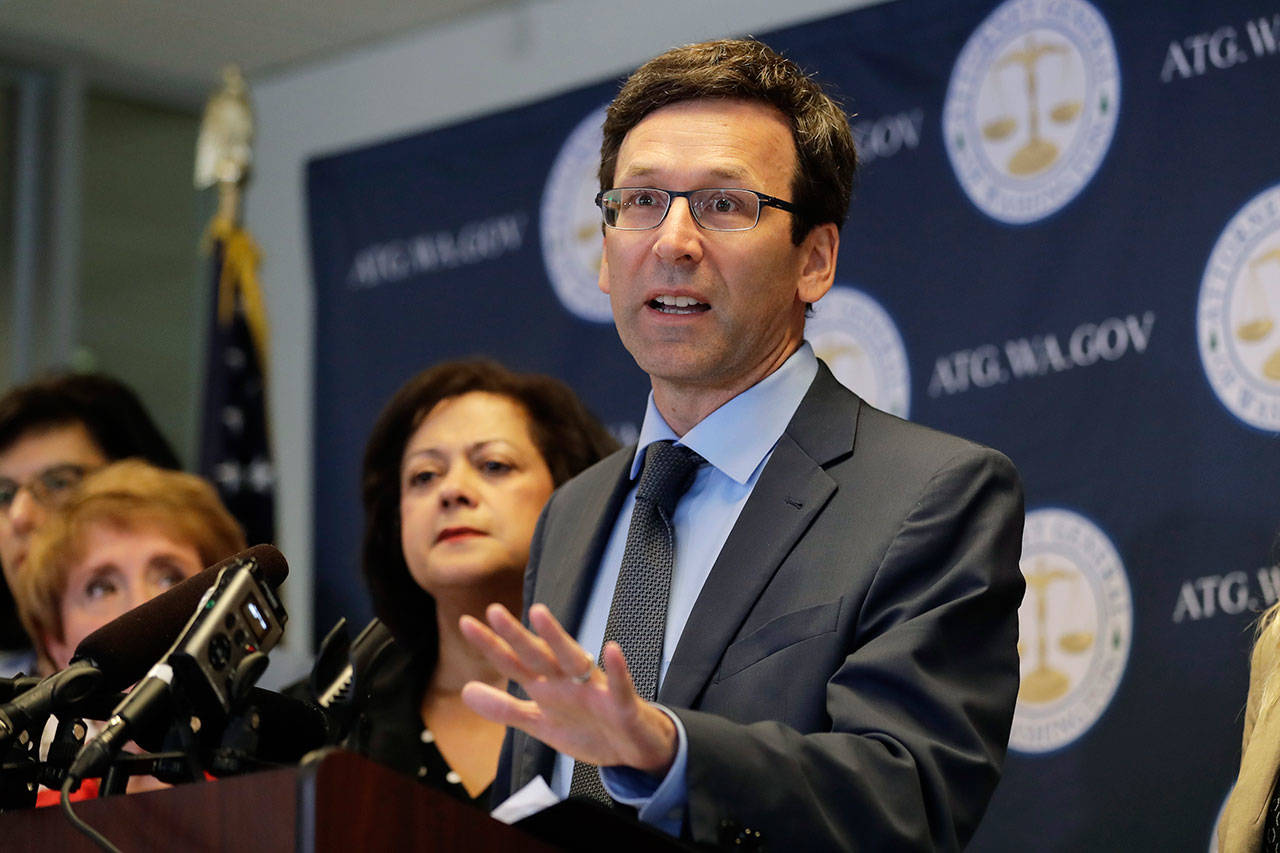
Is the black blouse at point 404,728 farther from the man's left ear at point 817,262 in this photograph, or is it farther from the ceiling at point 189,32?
the ceiling at point 189,32

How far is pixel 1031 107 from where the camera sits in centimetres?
360

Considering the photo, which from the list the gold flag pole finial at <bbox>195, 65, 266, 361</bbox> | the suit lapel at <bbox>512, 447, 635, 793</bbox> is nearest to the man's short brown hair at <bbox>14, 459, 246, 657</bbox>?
the suit lapel at <bbox>512, 447, 635, 793</bbox>

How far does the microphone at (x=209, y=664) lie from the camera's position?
1521 millimetres

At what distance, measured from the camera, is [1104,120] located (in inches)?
137

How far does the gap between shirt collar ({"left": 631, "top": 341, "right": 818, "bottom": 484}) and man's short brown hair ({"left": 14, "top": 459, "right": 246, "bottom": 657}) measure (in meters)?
1.44

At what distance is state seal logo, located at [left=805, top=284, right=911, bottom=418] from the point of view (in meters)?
3.81

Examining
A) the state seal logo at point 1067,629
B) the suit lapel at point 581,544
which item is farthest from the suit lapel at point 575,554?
the state seal logo at point 1067,629

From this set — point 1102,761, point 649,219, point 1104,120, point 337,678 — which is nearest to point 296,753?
point 337,678

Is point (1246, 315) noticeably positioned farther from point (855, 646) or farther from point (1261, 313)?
point (855, 646)

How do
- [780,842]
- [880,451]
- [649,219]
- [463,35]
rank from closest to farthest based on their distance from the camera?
[780,842] → [880,451] → [649,219] → [463,35]

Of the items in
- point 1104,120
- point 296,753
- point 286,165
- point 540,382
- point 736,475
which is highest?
point 286,165

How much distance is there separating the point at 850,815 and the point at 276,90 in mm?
4604

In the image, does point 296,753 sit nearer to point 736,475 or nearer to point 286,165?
point 736,475

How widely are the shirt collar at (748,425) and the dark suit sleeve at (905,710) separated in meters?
0.22
